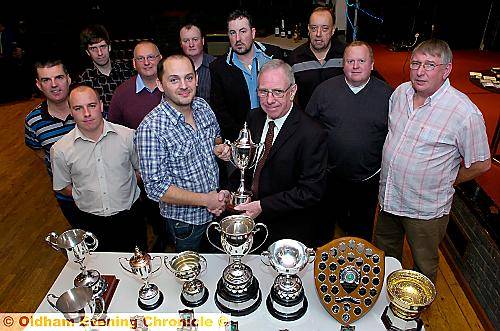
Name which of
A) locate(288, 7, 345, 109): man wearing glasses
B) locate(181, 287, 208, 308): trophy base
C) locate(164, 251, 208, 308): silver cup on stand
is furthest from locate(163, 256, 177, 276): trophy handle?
locate(288, 7, 345, 109): man wearing glasses

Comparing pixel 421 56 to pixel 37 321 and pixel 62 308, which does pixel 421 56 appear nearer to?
pixel 62 308

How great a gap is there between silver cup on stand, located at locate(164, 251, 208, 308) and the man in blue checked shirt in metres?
0.42

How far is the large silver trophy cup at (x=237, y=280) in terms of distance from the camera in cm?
183

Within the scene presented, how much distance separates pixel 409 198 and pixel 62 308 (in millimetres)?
1932

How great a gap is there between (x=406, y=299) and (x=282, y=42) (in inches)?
221

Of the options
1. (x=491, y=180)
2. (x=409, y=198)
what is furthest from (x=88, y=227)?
(x=491, y=180)

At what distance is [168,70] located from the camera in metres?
2.29

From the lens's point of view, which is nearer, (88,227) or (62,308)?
(62,308)

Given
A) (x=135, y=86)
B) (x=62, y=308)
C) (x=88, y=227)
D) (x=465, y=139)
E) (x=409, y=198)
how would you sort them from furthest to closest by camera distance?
(x=135, y=86), (x=88, y=227), (x=409, y=198), (x=465, y=139), (x=62, y=308)

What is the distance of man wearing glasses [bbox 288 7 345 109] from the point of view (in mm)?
3404

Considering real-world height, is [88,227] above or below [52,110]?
below

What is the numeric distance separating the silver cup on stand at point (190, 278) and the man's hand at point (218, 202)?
41 cm

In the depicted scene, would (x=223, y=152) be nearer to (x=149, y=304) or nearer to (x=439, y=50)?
(x=149, y=304)

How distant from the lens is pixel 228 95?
3461 millimetres
